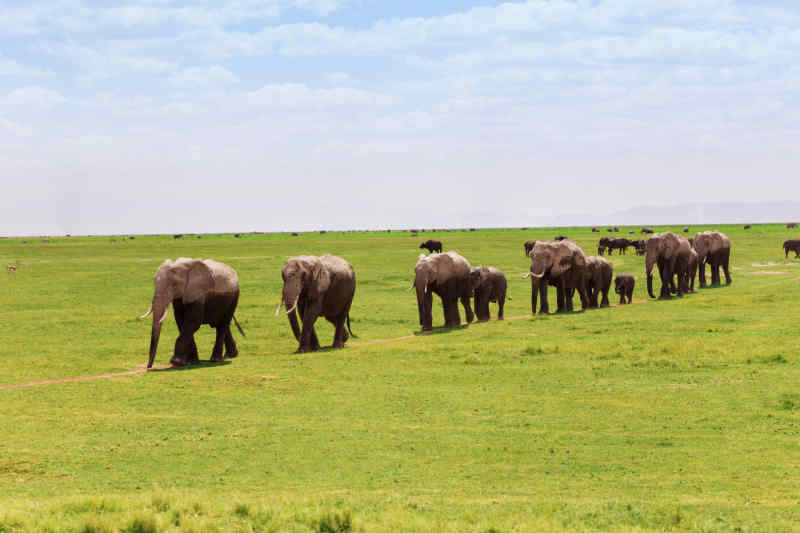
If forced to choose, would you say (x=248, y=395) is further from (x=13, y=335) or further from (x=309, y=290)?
(x=13, y=335)

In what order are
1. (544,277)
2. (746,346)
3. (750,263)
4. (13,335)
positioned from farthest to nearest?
1. (750,263)
2. (544,277)
3. (13,335)
4. (746,346)

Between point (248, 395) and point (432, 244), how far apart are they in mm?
64040

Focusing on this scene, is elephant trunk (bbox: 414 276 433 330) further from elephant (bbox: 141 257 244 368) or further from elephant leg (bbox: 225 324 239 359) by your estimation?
elephant (bbox: 141 257 244 368)

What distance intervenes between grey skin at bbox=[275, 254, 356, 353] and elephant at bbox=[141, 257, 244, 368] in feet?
6.07

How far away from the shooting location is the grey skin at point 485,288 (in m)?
31.1

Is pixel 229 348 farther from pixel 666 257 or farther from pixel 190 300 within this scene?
pixel 666 257

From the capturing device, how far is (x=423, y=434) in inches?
540

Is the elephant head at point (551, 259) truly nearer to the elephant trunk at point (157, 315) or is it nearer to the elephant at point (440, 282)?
the elephant at point (440, 282)

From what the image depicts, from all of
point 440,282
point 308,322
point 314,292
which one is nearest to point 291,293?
point 314,292

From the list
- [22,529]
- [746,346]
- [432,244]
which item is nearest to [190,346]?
[22,529]

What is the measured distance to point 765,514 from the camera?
948 centimetres

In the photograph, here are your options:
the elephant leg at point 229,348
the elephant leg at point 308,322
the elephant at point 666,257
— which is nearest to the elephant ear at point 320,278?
the elephant leg at point 308,322

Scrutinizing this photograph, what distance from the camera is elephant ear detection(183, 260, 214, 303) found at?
21469 millimetres

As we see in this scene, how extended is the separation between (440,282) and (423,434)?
1522cm
